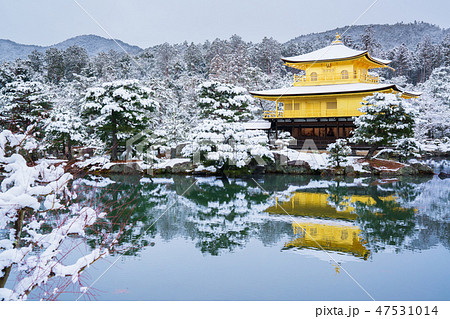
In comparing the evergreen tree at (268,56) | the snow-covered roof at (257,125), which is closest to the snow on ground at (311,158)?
the snow-covered roof at (257,125)

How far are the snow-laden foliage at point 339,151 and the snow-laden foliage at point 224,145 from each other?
338 centimetres

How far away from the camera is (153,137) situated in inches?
795

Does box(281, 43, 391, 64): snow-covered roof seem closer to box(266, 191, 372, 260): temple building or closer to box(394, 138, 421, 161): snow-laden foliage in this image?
box(394, 138, 421, 161): snow-laden foliage

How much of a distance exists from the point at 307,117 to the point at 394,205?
1347 centimetres

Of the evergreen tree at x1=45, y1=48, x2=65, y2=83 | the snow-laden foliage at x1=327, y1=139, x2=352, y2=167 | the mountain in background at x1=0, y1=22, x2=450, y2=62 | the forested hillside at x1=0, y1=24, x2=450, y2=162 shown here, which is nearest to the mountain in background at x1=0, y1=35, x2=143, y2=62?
the mountain in background at x1=0, y1=22, x2=450, y2=62

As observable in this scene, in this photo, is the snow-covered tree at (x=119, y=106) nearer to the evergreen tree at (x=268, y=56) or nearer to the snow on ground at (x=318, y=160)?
the snow on ground at (x=318, y=160)

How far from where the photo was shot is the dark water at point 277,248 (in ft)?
14.7

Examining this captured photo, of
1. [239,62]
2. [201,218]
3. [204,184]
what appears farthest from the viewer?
[239,62]

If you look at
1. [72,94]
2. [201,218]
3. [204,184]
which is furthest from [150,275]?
[72,94]

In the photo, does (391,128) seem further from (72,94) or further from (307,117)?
(72,94)

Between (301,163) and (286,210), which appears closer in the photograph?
(286,210)

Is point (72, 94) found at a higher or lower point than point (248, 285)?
higher

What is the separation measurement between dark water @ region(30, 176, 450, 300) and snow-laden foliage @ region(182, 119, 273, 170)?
418cm
